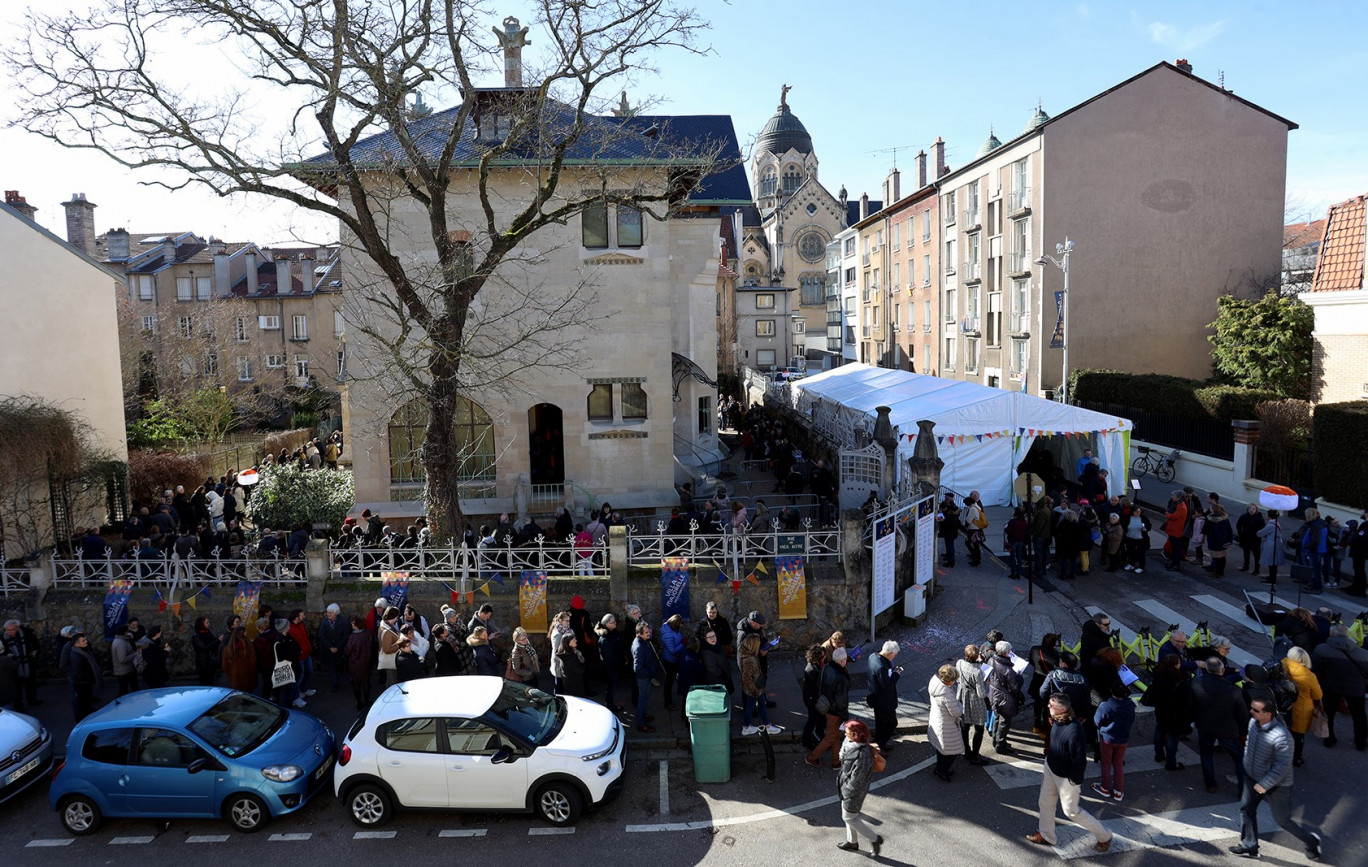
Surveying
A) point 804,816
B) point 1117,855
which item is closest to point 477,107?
point 804,816

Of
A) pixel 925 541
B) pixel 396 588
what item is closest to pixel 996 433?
pixel 925 541

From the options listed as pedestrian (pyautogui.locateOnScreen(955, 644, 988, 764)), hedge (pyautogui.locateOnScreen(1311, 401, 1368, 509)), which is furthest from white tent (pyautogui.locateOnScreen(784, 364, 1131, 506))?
pedestrian (pyautogui.locateOnScreen(955, 644, 988, 764))

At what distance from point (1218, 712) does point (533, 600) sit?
876 cm

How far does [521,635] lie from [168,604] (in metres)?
6.22

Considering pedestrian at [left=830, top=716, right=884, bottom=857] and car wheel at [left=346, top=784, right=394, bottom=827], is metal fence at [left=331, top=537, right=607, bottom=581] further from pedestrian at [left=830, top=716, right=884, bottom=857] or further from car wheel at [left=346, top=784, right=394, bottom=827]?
pedestrian at [left=830, top=716, right=884, bottom=857]

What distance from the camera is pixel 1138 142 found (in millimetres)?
34000

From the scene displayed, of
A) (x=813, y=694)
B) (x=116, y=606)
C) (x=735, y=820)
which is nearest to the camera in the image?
(x=735, y=820)

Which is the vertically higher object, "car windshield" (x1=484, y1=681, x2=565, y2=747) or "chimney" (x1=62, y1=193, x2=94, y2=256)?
"chimney" (x1=62, y1=193, x2=94, y2=256)

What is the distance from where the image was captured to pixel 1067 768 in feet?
26.3

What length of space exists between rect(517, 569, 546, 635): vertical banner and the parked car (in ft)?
19.6

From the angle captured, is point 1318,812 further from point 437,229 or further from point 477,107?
point 477,107

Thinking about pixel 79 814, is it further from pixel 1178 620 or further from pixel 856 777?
pixel 1178 620

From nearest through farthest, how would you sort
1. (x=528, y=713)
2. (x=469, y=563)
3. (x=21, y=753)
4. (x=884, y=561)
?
(x=528, y=713) → (x=21, y=753) → (x=884, y=561) → (x=469, y=563)

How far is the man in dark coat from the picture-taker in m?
8.85
